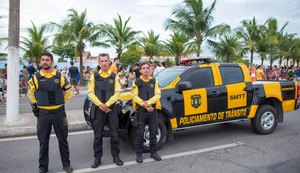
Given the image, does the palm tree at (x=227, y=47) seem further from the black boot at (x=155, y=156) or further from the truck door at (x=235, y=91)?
the black boot at (x=155, y=156)

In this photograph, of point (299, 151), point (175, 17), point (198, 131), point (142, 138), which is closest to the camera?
point (142, 138)

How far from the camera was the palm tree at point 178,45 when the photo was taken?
24.0m

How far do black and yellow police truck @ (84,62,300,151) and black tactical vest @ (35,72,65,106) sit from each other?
1166 mm

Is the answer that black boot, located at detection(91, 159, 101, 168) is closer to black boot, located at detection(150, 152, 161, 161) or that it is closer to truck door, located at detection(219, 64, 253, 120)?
black boot, located at detection(150, 152, 161, 161)

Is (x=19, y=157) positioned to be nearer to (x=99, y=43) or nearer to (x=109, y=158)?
(x=109, y=158)

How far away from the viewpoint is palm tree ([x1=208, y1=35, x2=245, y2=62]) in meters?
24.3

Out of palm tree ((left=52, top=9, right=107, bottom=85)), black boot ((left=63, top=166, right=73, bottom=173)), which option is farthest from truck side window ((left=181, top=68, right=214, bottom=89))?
palm tree ((left=52, top=9, right=107, bottom=85))

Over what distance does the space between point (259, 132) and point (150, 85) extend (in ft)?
10.4

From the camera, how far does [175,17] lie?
23203 millimetres

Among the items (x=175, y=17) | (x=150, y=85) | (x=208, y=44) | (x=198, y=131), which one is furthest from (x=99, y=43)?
(x=150, y=85)

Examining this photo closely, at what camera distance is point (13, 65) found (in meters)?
6.90

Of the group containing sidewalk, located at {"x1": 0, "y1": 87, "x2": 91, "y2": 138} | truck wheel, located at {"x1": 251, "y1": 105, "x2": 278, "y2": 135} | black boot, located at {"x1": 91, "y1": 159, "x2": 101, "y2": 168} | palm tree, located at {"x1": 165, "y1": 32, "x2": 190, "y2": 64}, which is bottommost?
black boot, located at {"x1": 91, "y1": 159, "x2": 101, "y2": 168}

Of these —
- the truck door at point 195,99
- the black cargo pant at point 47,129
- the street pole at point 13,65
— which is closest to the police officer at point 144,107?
the truck door at point 195,99

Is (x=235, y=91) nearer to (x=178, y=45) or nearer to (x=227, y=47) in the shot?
(x=178, y=45)
